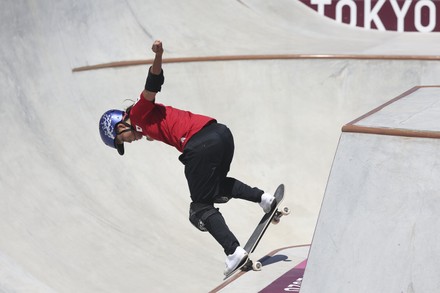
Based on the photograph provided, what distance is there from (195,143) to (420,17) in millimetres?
9708

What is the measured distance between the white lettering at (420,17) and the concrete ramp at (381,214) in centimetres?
984

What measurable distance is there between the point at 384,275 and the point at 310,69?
501 cm

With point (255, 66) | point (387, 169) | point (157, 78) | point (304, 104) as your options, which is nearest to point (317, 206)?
point (304, 104)

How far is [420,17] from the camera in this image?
538 inches

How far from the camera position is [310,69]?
857 centimetres

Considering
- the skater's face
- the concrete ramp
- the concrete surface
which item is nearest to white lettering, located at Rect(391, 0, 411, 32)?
the concrete surface

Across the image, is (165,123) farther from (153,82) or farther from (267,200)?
(267,200)

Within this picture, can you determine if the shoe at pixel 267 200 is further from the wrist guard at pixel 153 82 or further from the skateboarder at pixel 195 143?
the wrist guard at pixel 153 82

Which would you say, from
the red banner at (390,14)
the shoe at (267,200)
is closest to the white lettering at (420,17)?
the red banner at (390,14)

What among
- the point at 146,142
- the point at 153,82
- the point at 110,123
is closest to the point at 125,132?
the point at 110,123

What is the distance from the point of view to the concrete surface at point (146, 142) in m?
6.08

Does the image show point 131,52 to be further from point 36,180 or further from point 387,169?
point 387,169

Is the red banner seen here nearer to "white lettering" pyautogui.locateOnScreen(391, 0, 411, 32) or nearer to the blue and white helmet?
"white lettering" pyautogui.locateOnScreen(391, 0, 411, 32)

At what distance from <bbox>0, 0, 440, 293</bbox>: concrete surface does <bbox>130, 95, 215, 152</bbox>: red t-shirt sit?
1.20m
